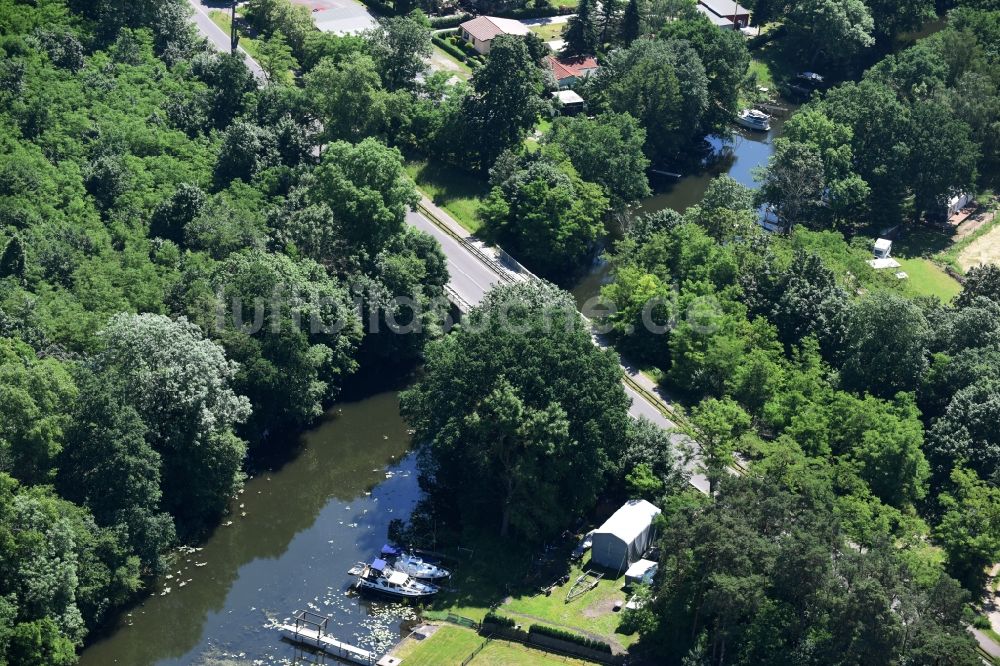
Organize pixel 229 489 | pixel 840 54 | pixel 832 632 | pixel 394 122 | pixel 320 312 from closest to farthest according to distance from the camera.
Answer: pixel 832 632 < pixel 229 489 < pixel 320 312 < pixel 394 122 < pixel 840 54

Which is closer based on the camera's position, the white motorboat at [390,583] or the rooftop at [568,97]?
the white motorboat at [390,583]

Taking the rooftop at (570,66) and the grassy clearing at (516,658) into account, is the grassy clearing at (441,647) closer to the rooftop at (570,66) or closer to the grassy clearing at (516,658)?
the grassy clearing at (516,658)

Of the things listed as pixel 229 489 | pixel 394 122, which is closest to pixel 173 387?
pixel 229 489

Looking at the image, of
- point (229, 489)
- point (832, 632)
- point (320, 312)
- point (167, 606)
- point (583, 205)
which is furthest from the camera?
point (583, 205)

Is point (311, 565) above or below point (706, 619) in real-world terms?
below

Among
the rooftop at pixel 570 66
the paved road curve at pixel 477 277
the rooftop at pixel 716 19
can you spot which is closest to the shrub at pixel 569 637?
the paved road curve at pixel 477 277

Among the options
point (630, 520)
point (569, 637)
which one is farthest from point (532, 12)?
point (569, 637)

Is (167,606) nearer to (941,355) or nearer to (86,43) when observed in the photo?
(941,355)

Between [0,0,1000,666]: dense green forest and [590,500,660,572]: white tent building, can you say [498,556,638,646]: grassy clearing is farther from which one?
[0,0,1000,666]: dense green forest
